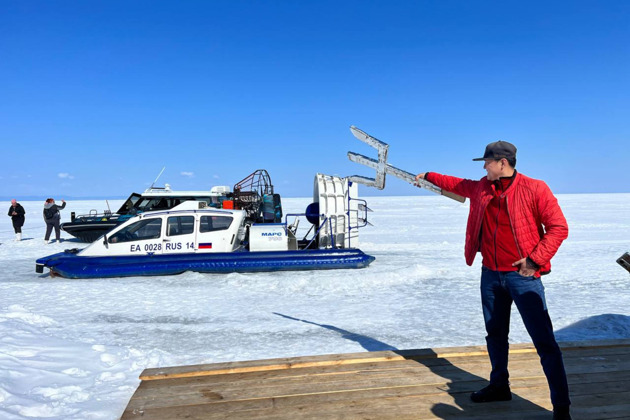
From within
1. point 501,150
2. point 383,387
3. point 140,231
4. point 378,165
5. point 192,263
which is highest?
point 378,165

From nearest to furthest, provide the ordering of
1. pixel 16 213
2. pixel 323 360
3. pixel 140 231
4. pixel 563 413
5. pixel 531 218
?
1. pixel 563 413
2. pixel 531 218
3. pixel 323 360
4. pixel 140 231
5. pixel 16 213

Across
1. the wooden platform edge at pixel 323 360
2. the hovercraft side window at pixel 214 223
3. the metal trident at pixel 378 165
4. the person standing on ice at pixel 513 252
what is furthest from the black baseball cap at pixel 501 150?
the hovercraft side window at pixel 214 223

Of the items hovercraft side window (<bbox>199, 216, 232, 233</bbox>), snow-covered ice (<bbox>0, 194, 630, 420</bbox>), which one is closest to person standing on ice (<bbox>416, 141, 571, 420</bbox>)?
snow-covered ice (<bbox>0, 194, 630, 420</bbox>)

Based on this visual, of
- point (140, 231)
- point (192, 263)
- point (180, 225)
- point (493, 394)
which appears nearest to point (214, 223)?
point (180, 225)

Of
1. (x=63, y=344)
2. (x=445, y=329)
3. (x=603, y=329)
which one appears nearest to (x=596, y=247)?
(x=603, y=329)

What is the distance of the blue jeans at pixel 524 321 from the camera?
8.15 ft

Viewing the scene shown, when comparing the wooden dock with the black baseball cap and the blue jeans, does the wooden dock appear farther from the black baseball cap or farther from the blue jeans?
the black baseball cap

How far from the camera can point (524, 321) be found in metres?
2.69

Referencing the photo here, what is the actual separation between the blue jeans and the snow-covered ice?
196cm

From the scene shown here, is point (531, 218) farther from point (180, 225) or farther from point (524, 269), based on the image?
point (180, 225)

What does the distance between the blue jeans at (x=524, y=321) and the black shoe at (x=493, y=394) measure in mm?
35

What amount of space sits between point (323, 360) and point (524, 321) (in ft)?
4.82

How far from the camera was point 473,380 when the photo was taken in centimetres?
309

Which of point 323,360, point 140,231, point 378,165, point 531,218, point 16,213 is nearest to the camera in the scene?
point 531,218
